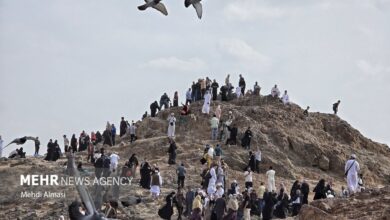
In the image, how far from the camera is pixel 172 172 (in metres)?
33.7

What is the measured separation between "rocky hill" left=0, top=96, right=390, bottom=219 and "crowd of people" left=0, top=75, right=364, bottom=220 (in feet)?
1.66

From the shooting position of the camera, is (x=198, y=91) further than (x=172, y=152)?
Yes

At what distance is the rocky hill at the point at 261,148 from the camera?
104 feet

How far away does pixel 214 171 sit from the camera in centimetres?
2877

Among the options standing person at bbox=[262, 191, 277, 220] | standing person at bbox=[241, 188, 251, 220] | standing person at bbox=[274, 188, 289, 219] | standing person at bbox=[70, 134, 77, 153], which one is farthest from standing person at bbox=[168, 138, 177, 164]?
standing person at bbox=[241, 188, 251, 220]

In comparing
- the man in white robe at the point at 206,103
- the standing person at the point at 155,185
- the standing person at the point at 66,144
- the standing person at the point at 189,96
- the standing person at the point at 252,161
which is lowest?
the standing person at the point at 155,185

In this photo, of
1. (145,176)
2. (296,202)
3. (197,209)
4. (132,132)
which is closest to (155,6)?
(197,209)

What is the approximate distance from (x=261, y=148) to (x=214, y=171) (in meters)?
10.4

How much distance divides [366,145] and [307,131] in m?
4.61

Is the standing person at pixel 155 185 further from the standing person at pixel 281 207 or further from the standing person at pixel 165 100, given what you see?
the standing person at pixel 165 100

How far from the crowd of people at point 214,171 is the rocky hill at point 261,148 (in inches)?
20.0

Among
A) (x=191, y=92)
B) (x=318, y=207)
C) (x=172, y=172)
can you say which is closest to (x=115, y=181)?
(x=172, y=172)

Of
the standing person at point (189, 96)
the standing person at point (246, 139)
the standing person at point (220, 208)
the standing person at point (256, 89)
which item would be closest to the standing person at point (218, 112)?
the standing person at point (246, 139)

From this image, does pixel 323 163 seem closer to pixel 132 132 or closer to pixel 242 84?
pixel 242 84
